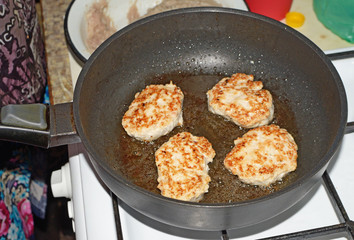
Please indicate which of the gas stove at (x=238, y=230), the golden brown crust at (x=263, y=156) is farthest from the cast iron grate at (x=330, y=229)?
the golden brown crust at (x=263, y=156)

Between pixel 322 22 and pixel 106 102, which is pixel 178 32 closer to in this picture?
pixel 106 102

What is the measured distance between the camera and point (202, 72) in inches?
52.3

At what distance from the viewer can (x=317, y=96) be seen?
1.17 m

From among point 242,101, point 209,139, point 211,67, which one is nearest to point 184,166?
point 209,139

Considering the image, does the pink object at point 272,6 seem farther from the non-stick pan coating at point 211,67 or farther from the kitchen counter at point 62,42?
the non-stick pan coating at point 211,67

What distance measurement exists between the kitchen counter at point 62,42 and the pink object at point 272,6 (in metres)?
0.07

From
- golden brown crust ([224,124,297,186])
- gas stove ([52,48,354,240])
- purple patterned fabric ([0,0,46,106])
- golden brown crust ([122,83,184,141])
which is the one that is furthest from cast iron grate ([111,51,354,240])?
purple patterned fabric ([0,0,46,106])

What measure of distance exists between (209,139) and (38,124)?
17.5 inches

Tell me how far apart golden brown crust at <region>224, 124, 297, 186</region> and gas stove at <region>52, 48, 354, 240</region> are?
0.09m

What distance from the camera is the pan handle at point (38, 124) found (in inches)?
37.1

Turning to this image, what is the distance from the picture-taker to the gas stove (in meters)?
0.99

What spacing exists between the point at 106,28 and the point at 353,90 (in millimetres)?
814

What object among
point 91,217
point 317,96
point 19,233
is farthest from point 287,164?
point 19,233

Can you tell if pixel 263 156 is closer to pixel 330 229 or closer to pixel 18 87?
pixel 330 229
